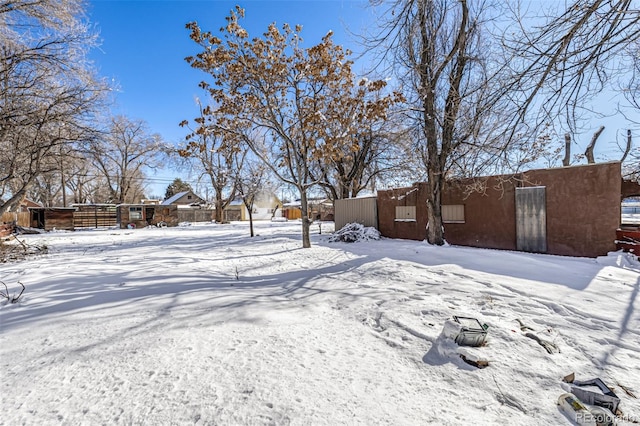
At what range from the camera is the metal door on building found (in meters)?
8.27

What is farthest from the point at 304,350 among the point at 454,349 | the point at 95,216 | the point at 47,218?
the point at 95,216

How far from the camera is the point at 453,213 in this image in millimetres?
10336

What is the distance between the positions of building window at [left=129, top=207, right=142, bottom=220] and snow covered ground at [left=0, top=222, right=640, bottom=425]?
71.2ft

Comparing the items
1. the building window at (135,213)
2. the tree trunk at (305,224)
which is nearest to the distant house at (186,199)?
the building window at (135,213)

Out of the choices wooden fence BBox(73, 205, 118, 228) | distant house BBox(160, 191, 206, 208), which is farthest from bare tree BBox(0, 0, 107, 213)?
distant house BBox(160, 191, 206, 208)

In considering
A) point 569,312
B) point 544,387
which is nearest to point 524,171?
point 569,312

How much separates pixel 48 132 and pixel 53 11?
345 centimetres

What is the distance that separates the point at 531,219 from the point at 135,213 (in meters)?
Result: 27.1

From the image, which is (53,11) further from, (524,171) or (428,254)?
(524,171)

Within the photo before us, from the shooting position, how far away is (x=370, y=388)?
1.99 meters

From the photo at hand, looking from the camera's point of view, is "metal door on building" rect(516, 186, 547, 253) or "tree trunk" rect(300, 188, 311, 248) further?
"tree trunk" rect(300, 188, 311, 248)

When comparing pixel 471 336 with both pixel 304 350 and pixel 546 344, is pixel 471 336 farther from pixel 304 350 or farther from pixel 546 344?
pixel 304 350

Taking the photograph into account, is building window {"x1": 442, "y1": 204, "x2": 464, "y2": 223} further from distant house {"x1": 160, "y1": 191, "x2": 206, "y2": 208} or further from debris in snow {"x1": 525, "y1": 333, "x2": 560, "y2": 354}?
distant house {"x1": 160, "y1": 191, "x2": 206, "y2": 208}

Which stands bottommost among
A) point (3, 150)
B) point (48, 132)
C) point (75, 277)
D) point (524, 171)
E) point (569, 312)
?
point (569, 312)
